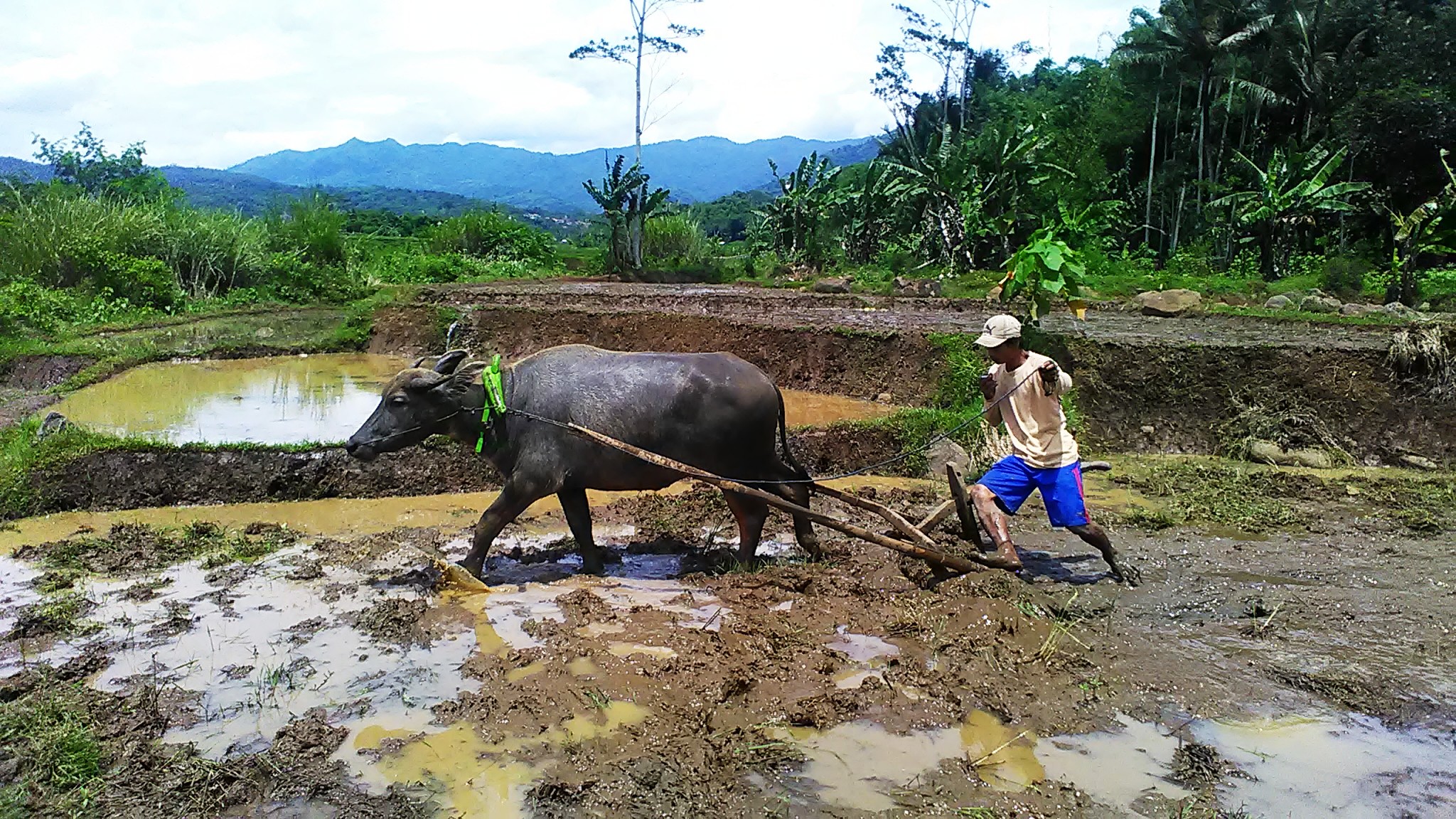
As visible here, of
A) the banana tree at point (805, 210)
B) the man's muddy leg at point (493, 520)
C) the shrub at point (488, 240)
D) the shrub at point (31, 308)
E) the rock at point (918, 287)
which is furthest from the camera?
the shrub at point (488, 240)

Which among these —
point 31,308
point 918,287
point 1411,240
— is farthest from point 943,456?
point 31,308

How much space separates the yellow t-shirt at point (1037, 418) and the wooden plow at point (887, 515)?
437mm

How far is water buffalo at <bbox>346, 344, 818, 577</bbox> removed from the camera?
20.0ft

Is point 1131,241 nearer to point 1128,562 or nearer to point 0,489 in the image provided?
point 1128,562

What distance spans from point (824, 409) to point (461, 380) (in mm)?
6276

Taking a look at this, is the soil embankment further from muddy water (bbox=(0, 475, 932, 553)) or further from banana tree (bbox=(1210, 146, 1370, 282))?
banana tree (bbox=(1210, 146, 1370, 282))

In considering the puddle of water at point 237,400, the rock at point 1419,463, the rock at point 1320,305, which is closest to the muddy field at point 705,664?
the rock at point 1419,463

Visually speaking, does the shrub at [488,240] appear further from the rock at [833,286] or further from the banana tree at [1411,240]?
the banana tree at [1411,240]

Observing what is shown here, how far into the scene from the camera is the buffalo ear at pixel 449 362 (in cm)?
635

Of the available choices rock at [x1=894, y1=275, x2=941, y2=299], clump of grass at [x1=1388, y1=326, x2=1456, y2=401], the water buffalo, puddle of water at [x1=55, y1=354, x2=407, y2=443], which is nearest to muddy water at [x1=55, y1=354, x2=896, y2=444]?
puddle of water at [x1=55, y1=354, x2=407, y2=443]

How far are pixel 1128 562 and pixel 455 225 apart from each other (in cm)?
3277

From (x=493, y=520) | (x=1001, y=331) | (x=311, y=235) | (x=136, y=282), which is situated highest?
(x=311, y=235)

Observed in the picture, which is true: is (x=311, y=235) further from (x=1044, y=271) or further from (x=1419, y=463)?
(x=1419, y=463)

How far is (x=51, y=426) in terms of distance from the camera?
8.50 metres
